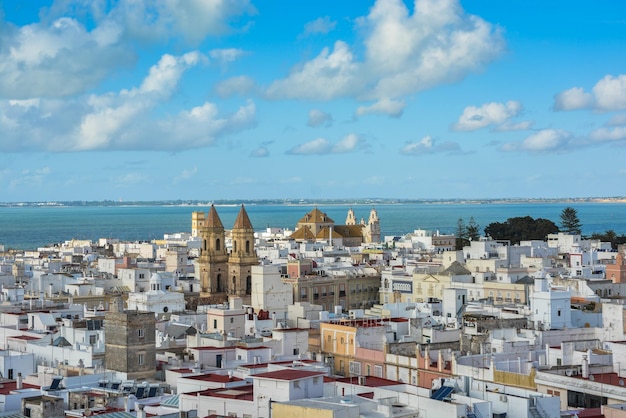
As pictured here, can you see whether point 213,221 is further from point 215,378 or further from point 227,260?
point 215,378

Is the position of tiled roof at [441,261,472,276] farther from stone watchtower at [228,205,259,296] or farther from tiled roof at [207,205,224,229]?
tiled roof at [207,205,224,229]

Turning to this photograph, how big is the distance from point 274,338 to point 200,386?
13.7m

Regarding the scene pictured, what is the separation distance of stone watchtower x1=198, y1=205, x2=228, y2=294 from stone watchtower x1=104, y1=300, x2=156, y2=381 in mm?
33392

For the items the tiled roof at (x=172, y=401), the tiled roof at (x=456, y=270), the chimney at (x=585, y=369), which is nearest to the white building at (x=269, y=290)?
the tiled roof at (x=456, y=270)

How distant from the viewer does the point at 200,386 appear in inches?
1344

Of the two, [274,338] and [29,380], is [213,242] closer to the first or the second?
[274,338]

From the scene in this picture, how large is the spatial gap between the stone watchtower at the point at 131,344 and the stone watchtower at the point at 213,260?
33.4m

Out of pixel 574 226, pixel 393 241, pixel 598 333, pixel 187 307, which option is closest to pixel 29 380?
pixel 598 333

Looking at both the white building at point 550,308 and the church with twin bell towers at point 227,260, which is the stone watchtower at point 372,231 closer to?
the church with twin bell towers at point 227,260

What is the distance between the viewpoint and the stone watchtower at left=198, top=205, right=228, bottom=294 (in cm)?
7638

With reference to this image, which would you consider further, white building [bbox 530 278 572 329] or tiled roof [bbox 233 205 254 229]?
tiled roof [bbox 233 205 254 229]

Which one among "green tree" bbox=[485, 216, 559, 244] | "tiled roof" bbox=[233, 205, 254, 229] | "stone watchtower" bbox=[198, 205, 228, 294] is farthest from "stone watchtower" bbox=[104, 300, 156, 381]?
"green tree" bbox=[485, 216, 559, 244]

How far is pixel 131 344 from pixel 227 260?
3529cm

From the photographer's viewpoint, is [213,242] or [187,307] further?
[213,242]
